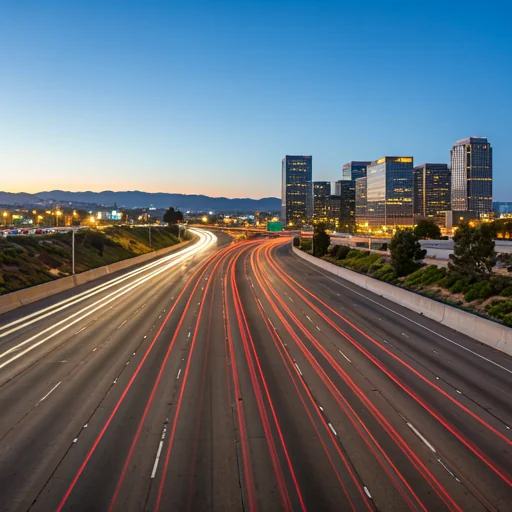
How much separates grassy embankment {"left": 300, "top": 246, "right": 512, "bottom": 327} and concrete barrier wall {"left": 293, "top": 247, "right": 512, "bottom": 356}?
1.77 metres

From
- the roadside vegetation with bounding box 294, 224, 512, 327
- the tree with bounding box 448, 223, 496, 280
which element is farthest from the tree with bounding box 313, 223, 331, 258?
the tree with bounding box 448, 223, 496, 280

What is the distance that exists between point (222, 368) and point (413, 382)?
8.49 m

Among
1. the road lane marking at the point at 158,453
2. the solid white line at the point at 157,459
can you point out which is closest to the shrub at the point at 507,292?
the road lane marking at the point at 158,453

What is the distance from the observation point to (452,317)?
29.0 metres

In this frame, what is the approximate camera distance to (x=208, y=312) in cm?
3347

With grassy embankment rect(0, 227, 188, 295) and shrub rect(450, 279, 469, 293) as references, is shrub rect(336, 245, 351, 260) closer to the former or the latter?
grassy embankment rect(0, 227, 188, 295)

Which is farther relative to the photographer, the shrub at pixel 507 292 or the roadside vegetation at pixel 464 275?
the roadside vegetation at pixel 464 275

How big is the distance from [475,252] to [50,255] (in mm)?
46483

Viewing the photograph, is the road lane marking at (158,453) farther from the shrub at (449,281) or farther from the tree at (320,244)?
the tree at (320,244)

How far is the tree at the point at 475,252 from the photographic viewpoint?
114 ft

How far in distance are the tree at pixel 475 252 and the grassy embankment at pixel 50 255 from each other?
125 ft

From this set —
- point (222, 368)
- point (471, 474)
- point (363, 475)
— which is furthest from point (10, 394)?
point (471, 474)

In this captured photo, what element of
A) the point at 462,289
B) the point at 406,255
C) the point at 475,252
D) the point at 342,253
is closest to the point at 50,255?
the point at 406,255

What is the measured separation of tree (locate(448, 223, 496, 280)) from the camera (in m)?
34.8
